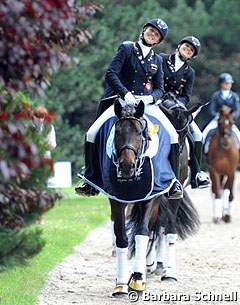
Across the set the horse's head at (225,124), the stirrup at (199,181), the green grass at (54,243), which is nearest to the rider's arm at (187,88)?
the stirrup at (199,181)

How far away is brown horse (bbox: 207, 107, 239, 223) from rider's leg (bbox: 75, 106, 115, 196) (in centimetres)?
918

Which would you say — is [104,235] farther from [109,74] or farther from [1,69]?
[1,69]

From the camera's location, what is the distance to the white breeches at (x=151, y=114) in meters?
11.1

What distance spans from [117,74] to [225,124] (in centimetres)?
957

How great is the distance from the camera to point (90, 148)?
11359 mm

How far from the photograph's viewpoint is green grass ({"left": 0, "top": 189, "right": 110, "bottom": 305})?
10500 millimetres

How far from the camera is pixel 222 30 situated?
45.4m

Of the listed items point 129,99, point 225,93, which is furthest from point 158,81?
point 225,93

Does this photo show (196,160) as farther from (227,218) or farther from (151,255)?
(227,218)

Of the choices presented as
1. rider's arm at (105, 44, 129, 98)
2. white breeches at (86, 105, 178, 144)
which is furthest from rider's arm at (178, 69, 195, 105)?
rider's arm at (105, 44, 129, 98)

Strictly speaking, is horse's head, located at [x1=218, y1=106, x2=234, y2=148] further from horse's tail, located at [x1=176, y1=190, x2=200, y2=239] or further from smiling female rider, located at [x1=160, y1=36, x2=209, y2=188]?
horse's tail, located at [x1=176, y1=190, x2=200, y2=239]

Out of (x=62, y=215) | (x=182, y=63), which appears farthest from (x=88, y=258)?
(x=62, y=215)

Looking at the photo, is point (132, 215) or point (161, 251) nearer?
point (132, 215)

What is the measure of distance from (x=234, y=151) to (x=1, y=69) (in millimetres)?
15399
